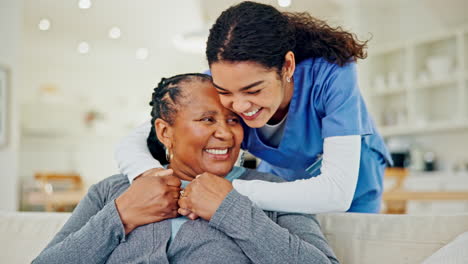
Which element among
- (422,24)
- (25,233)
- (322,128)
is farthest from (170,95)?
(422,24)

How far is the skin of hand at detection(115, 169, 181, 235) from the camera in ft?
4.29

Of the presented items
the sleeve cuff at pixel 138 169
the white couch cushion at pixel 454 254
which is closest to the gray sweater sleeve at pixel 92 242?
the sleeve cuff at pixel 138 169

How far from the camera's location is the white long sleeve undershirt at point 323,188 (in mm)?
1271

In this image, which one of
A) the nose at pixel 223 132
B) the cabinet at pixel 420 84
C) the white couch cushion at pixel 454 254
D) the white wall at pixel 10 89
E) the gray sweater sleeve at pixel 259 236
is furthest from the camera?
the cabinet at pixel 420 84

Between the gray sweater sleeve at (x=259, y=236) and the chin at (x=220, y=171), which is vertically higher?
the chin at (x=220, y=171)

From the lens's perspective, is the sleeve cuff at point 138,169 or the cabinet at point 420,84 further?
the cabinet at point 420,84

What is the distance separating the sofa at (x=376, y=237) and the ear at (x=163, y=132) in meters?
0.47

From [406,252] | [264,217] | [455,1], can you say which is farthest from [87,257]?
[455,1]

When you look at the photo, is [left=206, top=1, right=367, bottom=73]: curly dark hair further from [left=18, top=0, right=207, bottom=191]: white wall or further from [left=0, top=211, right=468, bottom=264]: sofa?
[left=18, top=0, right=207, bottom=191]: white wall

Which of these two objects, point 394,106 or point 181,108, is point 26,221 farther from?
point 394,106

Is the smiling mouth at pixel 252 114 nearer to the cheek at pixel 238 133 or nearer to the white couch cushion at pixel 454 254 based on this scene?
the cheek at pixel 238 133

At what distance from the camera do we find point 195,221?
4.36ft

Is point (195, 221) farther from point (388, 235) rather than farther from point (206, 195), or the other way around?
point (388, 235)

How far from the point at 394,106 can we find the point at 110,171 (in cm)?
483
